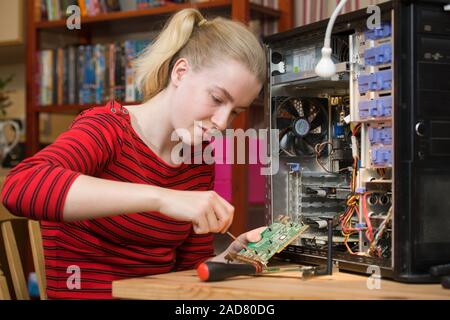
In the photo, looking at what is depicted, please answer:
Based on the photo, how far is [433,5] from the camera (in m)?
1.03

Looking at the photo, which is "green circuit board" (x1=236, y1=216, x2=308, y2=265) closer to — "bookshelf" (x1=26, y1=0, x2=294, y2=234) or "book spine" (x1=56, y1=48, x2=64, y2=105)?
"bookshelf" (x1=26, y1=0, x2=294, y2=234)

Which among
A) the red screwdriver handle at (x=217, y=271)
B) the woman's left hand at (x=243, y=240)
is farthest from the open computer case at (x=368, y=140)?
the red screwdriver handle at (x=217, y=271)

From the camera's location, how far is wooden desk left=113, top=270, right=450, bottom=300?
903 millimetres

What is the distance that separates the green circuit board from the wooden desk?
0.24 ft

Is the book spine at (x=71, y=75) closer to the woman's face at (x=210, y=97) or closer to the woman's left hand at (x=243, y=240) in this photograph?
the woman's face at (x=210, y=97)

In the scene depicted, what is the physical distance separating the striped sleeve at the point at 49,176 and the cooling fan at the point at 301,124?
44cm

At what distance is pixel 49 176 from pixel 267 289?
0.35 meters

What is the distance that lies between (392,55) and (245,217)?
122cm

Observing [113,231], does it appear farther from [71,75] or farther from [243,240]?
[71,75]

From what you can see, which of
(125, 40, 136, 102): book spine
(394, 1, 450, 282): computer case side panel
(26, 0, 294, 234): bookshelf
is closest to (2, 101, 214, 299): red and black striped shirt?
→ (394, 1, 450, 282): computer case side panel

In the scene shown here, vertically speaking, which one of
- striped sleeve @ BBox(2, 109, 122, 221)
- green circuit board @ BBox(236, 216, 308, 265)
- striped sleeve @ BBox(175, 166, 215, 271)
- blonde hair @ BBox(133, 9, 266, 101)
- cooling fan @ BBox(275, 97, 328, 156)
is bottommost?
striped sleeve @ BBox(175, 166, 215, 271)

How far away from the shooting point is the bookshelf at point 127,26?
2.18m

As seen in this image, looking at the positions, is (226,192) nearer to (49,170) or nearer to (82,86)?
(82,86)
